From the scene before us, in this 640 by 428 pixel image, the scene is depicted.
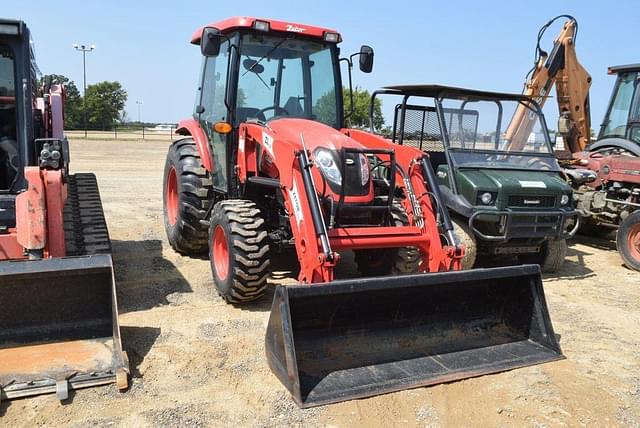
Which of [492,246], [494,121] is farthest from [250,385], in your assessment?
[494,121]

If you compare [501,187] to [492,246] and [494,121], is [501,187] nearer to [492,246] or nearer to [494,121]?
[492,246]

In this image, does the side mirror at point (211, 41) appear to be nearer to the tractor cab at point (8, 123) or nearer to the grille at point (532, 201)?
the tractor cab at point (8, 123)

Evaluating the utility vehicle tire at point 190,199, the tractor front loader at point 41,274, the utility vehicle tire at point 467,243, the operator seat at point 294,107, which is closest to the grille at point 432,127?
Result: the utility vehicle tire at point 467,243

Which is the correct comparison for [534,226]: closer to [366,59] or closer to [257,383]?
[366,59]

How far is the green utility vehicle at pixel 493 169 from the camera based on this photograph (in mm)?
6180

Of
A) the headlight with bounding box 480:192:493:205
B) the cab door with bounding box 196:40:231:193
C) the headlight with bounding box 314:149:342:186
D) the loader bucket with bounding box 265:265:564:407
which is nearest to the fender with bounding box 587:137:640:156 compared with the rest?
the headlight with bounding box 480:192:493:205

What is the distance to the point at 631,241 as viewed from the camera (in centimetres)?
746

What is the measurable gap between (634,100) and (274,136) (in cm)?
652

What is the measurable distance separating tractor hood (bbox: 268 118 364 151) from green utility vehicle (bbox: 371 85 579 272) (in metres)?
1.84

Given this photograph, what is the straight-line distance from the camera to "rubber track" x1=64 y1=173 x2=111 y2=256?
4924 millimetres

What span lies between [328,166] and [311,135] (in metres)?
0.40

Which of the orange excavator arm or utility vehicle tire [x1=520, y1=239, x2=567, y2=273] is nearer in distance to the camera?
utility vehicle tire [x1=520, y1=239, x2=567, y2=273]

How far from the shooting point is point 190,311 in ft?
16.2

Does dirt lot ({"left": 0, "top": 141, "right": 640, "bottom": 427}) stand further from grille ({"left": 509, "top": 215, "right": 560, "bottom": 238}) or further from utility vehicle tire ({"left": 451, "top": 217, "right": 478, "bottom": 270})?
utility vehicle tire ({"left": 451, "top": 217, "right": 478, "bottom": 270})
